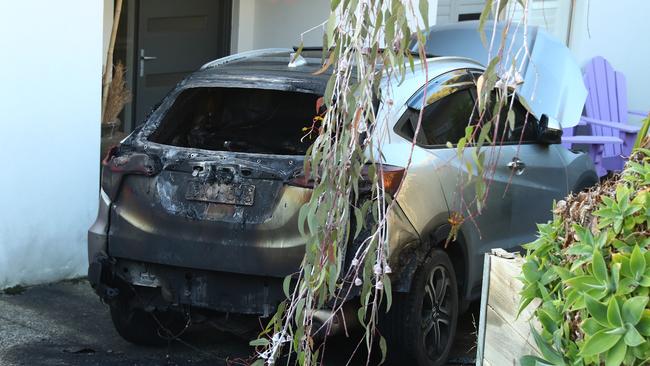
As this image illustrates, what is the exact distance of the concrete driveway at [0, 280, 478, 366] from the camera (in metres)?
5.61

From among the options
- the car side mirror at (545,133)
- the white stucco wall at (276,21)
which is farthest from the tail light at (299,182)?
the white stucco wall at (276,21)

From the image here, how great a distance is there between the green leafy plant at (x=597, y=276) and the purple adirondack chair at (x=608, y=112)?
7.25m

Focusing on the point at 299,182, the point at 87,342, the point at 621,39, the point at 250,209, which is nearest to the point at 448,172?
the point at 299,182

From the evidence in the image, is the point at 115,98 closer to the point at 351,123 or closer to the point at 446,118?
the point at 446,118

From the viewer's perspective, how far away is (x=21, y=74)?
21.1 ft

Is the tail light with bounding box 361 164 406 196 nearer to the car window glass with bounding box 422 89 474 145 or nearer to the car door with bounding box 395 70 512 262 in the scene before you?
the car door with bounding box 395 70 512 262

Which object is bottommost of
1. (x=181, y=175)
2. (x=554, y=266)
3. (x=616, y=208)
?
(x=181, y=175)

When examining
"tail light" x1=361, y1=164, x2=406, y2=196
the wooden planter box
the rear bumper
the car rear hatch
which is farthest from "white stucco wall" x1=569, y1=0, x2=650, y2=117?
the wooden planter box

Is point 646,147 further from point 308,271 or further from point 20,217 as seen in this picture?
point 20,217

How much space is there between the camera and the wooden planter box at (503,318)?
2803 mm

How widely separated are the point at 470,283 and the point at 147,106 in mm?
4864

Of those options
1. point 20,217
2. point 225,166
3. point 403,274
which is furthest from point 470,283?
point 20,217

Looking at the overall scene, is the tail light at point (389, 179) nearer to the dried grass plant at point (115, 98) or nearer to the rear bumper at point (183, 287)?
the rear bumper at point (183, 287)

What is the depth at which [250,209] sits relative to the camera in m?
4.94
